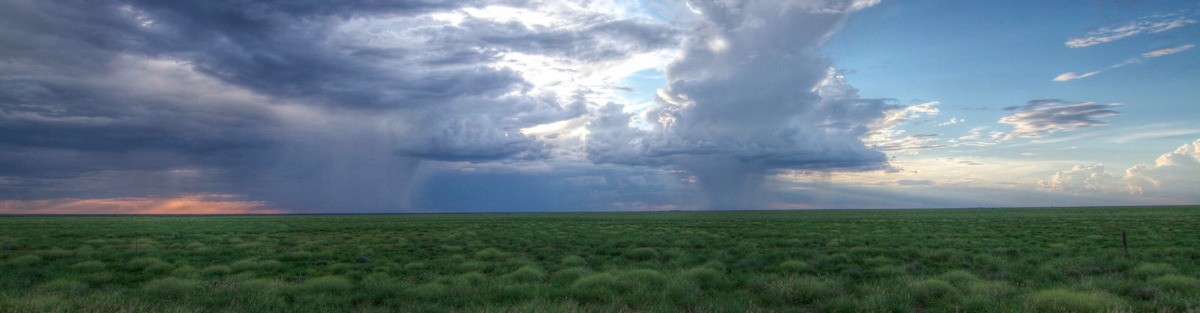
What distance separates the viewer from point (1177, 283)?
44.8 ft

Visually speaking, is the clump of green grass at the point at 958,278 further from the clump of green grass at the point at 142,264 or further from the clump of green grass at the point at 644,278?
the clump of green grass at the point at 142,264

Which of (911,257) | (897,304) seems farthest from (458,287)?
(911,257)

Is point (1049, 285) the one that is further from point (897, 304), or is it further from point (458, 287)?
point (458, 287)

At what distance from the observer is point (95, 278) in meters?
17.1

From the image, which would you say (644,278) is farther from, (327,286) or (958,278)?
(958,278)

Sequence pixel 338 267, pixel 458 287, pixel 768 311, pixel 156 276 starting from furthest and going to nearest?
pixel 338 267
pixel 156 276
pixel 458 287
pixel 768 311

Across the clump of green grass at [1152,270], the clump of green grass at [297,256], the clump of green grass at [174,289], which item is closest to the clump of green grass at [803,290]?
the clump of green grass at [1152,270]

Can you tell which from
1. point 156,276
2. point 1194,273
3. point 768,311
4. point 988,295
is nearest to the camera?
point 768,311

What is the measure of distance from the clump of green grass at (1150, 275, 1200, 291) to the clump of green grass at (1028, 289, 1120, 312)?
3457 millimetres

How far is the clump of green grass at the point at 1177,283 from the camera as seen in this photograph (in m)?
13.3

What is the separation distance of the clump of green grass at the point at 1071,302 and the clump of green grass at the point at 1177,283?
136 inches

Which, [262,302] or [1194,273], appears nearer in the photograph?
[262,302]

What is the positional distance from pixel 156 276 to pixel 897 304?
66.1 ft

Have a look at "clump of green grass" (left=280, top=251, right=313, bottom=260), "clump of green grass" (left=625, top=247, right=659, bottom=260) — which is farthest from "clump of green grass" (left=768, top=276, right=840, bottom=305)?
"clump of green grass" (left=280, top=251, right=313, bottom=260)
